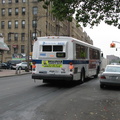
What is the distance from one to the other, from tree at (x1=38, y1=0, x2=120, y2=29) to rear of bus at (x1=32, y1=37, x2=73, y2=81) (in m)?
1.96

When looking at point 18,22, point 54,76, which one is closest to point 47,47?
point 54,76

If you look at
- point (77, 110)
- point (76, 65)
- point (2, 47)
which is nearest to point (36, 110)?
point (77, 110)

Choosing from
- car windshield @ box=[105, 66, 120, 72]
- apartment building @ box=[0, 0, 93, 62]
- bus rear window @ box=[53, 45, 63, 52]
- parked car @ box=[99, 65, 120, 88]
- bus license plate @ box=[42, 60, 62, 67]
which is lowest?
parked car @ box=[99, 65, 120, 88]

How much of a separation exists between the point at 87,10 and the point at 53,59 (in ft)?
11.8

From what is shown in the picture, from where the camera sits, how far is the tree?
35.2 ft

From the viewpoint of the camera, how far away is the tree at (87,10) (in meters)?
10.7

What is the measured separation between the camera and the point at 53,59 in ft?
43.6

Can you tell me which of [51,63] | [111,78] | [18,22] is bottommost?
[111,78]

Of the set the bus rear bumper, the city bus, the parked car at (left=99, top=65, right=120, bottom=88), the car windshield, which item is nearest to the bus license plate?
the city bus

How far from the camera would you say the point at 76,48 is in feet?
45.0

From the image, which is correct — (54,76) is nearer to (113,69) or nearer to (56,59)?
(56,59)

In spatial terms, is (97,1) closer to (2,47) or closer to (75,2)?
(75,2)

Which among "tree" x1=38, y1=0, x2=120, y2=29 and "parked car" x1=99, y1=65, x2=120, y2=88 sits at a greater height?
"tree" x1=38, y1=0, x2=120, y2=29

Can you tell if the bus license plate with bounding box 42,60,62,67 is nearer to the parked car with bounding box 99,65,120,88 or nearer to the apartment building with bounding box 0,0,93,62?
the parked car with bounding box 99,65,120,88
